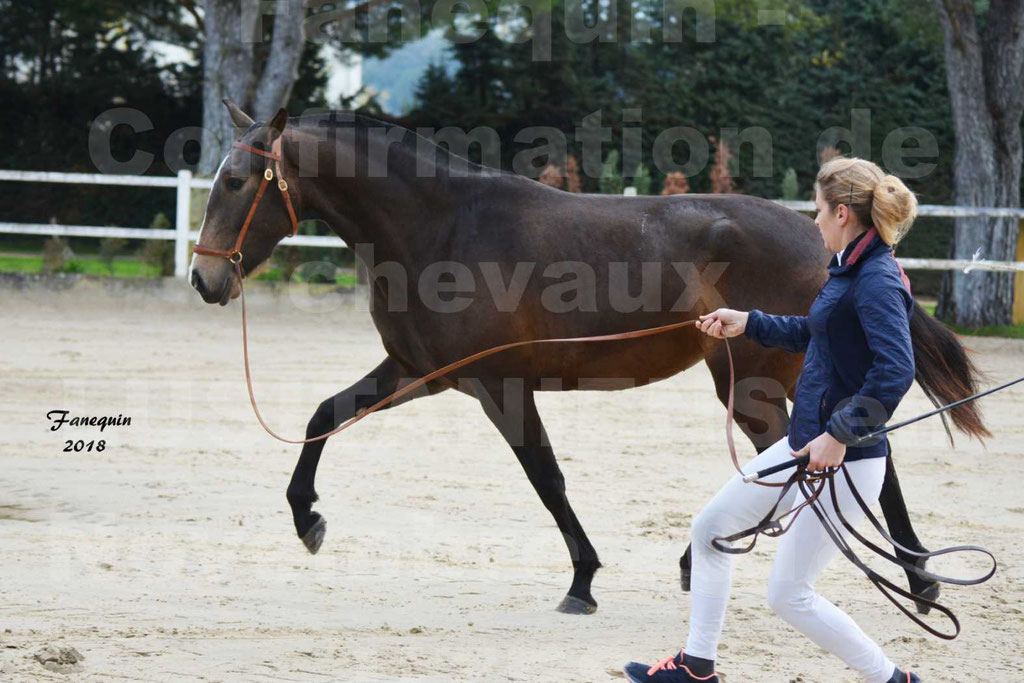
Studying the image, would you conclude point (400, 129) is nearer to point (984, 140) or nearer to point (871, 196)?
point (871, 196)

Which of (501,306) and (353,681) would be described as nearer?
(353,681)

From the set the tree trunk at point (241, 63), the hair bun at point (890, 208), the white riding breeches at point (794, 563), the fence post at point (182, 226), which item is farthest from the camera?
the tree trunk at point (241, 63)

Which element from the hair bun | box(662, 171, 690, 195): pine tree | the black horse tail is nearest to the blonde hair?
the hair bun

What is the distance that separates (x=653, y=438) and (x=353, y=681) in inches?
170

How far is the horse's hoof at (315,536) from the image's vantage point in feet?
15.8

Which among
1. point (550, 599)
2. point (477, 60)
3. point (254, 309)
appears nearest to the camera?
point (550, 599)

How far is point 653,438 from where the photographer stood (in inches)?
299

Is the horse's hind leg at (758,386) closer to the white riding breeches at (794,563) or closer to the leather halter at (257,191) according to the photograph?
the white riding breeches at (794,563)

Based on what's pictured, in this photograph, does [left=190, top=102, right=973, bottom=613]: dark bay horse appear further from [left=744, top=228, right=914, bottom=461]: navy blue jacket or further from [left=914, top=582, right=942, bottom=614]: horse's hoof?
[left=744, top=228, right=914, bottom=461]: navy blue jacket

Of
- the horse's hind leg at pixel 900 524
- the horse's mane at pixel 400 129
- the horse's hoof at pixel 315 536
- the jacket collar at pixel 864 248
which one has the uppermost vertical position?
the horse's mane at pixel 400 129

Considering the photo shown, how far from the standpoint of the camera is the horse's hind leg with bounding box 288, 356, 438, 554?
484 centimetres

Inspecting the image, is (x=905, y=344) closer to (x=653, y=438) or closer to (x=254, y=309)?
(x=653, y=438)

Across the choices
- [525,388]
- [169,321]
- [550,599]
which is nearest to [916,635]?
[550,599]

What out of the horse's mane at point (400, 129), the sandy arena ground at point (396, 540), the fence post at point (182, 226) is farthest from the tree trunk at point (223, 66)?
the horse's mane at point (400, 129)
